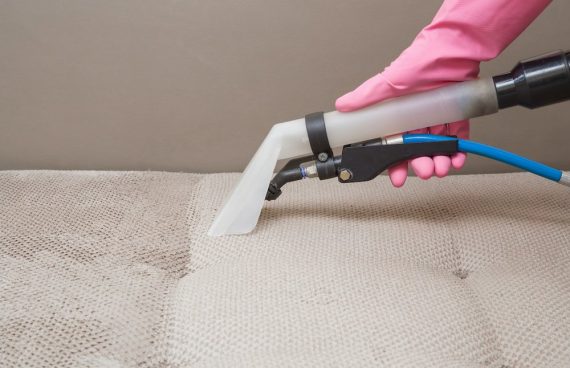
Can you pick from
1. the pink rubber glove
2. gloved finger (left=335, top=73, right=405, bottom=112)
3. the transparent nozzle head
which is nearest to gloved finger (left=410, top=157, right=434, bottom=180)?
the pink rubber glove

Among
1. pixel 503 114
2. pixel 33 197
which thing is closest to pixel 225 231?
pixel 33 197

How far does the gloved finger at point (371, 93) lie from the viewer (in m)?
0.81

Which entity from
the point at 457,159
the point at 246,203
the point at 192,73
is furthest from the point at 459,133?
the point at 192,73

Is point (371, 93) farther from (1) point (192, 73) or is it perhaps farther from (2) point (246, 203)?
(1) point (192, 73)

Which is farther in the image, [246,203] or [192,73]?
[192,73]

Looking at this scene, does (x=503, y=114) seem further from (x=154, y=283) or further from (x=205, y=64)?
(x=154, y=283)

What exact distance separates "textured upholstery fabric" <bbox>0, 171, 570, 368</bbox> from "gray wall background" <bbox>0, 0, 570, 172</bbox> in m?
0.12

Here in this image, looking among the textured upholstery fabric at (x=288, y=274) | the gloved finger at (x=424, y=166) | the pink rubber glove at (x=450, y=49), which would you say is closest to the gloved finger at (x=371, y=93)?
the pink rubber glove at (x=450, y=49)

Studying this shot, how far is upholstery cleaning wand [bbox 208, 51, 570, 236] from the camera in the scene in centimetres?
78

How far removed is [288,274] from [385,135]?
10.4 inches

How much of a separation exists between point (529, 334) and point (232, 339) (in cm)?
39

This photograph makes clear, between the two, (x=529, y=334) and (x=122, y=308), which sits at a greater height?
(x=122, y=308)

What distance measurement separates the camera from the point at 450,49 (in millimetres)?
801

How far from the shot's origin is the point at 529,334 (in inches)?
28.1
